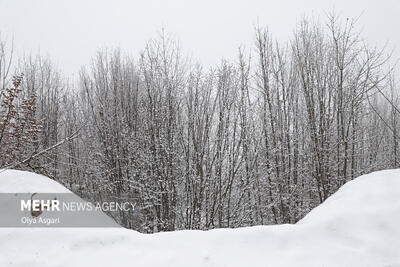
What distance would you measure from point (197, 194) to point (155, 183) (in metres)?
1.42

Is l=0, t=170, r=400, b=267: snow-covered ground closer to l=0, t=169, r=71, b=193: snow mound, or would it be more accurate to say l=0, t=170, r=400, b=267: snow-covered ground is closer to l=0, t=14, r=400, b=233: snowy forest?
l=0, t=169, r=71, b=193: snow mound

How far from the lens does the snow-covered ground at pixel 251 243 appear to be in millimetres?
2570

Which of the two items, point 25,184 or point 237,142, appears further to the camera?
point 237,142

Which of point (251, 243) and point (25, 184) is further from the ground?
point (25, 184)

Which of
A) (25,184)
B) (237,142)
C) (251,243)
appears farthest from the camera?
(237,142)

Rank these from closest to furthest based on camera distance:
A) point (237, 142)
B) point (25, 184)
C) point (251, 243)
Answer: point (251, 243) < point (25, 184) < point (237, 142)

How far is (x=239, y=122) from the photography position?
8.39 m

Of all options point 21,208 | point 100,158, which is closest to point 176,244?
point 21,208

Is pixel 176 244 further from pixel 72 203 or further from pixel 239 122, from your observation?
pixel 239 122

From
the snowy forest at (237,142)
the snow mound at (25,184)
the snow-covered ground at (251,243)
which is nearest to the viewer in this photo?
the snow-covered ground at (251,243)

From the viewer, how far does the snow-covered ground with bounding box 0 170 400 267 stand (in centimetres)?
257

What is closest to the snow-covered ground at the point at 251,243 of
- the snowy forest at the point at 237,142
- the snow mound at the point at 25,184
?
the snow mound at the point at 25,184

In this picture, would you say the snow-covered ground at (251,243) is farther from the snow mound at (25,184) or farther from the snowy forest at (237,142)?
the snowy forest at (237,142)

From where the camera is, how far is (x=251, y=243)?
9.31 feet
